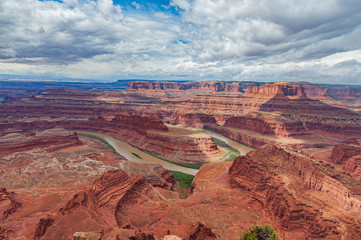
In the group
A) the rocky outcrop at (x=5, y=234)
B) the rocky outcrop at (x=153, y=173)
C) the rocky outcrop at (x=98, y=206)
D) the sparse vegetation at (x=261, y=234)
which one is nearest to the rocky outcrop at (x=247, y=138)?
the rocky outcrop at (x=153, y=173)

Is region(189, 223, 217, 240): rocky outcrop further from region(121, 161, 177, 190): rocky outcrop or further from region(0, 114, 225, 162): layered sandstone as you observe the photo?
region(0, 114, 225, 162): layered sandstone

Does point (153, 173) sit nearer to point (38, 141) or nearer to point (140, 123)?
point (140, 123)

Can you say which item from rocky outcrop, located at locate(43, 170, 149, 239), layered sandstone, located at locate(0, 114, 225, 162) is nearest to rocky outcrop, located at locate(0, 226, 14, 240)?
rocky outcrop, located at locate(43, 170, 149, 239)

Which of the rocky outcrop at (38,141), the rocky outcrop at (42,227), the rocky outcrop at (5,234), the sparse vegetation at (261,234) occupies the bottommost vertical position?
the rocky outcrop at (38,141)

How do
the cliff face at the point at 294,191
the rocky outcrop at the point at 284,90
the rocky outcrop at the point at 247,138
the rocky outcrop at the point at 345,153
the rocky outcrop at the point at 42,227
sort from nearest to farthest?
the rocky outcrop at the point at 42,227 < the cliff face at the point at 294,191 < the rocky outcrop at the point at 345,153 < the rocky outcrop at the point at 247,138 < the rocky outcrop at the point at 284,90

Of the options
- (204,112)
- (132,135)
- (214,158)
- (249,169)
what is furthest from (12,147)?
(204,112)

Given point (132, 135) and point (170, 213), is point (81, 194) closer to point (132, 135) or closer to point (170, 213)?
point (170, 213)

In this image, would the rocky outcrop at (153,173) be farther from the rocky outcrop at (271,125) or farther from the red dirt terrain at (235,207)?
the rocky outcrop at (271,125)
